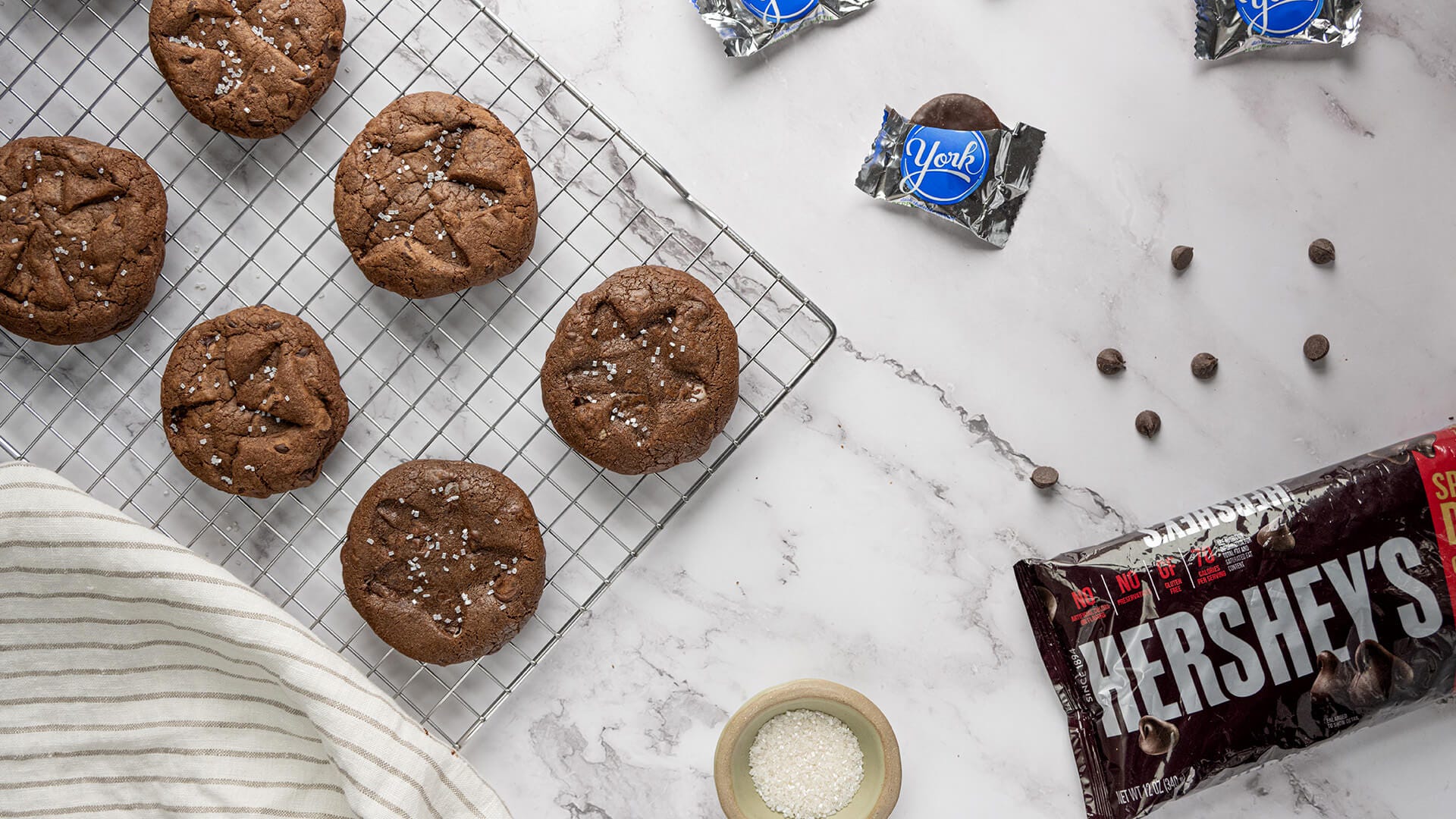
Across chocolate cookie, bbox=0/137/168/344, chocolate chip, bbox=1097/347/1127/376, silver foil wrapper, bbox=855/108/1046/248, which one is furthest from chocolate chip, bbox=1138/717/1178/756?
chocolate cookie, bbox=0/137/168/344

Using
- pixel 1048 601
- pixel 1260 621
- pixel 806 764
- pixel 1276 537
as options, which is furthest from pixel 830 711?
pixel 1276 537

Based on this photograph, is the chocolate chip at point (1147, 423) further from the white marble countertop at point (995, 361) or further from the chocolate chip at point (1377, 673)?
the chocolate chip at point (1377, 673)

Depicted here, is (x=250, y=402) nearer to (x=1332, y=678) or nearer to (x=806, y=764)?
(x=806, y=764)

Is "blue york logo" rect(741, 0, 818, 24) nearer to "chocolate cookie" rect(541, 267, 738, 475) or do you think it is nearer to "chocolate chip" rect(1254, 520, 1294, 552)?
"chocolate cookie" rect(541, 267, 738, 475)

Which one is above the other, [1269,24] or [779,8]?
[1269,24]

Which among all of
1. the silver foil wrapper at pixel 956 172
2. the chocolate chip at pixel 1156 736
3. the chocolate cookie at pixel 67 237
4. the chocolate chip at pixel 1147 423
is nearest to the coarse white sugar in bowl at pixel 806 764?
the chocolate chip at pixel 1156 736

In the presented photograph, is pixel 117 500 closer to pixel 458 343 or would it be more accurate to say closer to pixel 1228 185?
pixel 458 343
